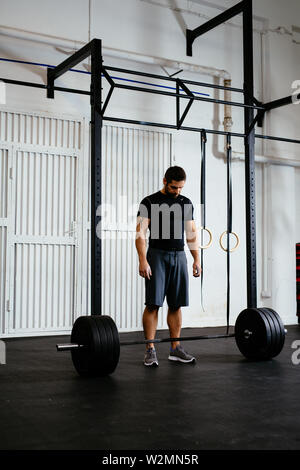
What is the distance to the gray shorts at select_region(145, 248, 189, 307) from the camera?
4.38 metres

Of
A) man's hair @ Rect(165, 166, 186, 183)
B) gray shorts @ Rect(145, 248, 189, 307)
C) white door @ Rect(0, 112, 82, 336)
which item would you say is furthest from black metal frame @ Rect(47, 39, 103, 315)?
white door @ Rect(0, 112, 82, 336)

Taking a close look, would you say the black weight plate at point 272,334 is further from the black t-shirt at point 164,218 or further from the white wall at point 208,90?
the white wall at point 208,90

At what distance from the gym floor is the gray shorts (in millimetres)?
552

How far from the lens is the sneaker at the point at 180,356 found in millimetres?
4500

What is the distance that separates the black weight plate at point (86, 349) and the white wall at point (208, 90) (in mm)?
3054

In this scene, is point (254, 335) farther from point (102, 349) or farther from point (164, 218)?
point (102, 349)

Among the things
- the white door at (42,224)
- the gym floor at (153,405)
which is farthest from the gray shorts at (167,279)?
the white door at (42,224)

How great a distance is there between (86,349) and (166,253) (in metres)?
1.06

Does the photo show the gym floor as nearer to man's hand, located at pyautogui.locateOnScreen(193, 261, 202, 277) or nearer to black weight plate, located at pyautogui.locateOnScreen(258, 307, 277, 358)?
black weight plate, located at pyautogui.locateOnScreen(258, 307, 277, 358)

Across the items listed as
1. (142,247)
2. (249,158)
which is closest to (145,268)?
(142,247)

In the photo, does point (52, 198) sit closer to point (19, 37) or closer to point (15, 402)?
point (19, 37)

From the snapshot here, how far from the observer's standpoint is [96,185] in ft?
14.0
